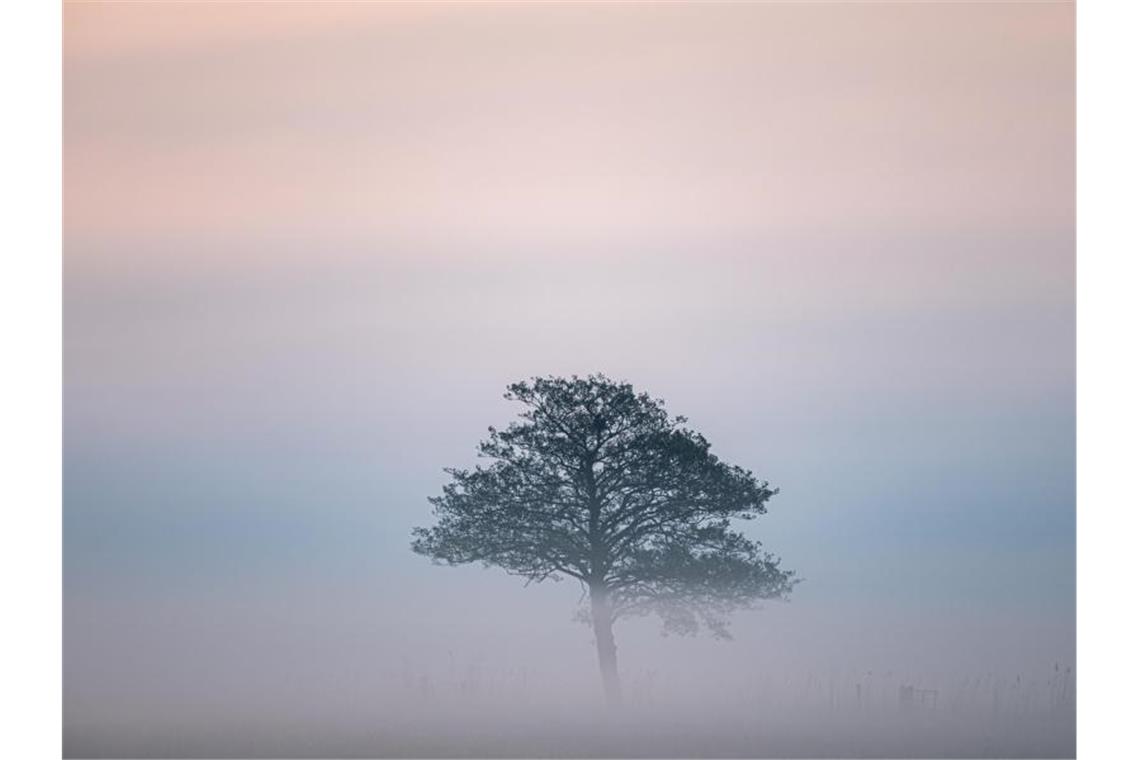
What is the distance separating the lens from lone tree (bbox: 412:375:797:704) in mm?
14086

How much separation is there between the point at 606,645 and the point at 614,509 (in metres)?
1.10

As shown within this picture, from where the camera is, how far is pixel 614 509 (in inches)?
557

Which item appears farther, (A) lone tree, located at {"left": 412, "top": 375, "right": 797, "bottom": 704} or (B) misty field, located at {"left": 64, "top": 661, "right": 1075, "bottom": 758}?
(A) lone tree, located at {"left": 412, "top": 375, "right": 797, "bottom": 704}

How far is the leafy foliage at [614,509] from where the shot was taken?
14.1 m

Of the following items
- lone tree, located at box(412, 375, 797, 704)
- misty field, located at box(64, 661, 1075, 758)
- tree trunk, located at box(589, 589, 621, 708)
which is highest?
lone tree, located at box(412, 375, 797, 704)
